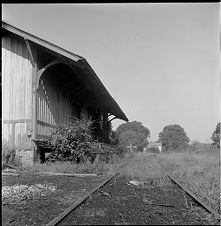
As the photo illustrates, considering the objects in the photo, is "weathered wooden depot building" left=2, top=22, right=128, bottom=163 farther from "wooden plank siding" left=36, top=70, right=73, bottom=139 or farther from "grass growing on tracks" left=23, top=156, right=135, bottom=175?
"grass growing on tracks" left=23, top=156, right=135, bottom=175

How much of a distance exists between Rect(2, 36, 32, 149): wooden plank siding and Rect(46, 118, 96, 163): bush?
1063mm

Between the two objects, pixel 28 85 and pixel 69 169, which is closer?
pixel 69 169

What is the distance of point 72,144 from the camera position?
37.3 ft

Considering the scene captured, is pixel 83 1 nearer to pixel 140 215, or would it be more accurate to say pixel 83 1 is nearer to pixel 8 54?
pixel 140 215

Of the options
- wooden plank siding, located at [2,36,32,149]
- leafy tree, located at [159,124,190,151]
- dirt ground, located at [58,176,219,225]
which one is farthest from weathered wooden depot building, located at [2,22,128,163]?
leafy tree, located at [159,124,190,151]

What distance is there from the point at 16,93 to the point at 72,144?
277cm

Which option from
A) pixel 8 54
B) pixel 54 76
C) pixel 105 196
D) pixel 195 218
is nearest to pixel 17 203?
pixel 105 196

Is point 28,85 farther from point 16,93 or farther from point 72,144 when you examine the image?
point 72,144

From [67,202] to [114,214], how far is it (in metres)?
1.09

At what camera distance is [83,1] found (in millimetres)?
1465

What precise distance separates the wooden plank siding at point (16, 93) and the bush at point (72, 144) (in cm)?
106

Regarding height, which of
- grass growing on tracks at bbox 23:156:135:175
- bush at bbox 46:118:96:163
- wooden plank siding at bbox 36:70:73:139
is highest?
wooden plank siding at bbox 36:70:73:139

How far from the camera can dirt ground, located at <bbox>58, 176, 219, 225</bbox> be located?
3732mm

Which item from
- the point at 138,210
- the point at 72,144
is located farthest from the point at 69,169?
the point at 138,210
